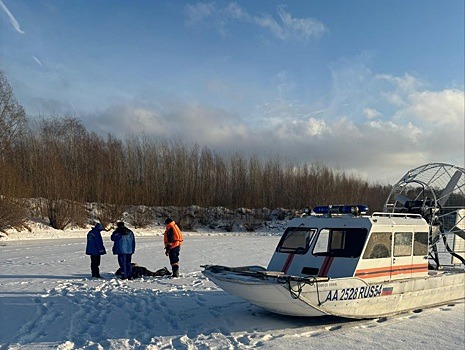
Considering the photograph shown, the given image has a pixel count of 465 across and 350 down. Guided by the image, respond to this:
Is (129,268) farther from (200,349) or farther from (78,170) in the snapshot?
(78,170)

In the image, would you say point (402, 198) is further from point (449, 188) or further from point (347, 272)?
point (347, 272)

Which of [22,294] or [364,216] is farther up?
[364,216]

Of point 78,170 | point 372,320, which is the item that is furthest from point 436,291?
point 78,170

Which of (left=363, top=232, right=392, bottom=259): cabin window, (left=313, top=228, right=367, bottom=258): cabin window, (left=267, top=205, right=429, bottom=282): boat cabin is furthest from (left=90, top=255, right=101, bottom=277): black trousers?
(left=363, top=232, right=392, bottom=259): cabin window

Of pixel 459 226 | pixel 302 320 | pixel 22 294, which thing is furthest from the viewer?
pixel 459 226

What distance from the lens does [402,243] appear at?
9.33 meters

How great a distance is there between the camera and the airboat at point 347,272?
24.9 ft

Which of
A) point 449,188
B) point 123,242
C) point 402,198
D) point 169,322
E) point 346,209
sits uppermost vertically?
point 449,188

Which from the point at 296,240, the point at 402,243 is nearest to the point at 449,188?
the point at 402,243

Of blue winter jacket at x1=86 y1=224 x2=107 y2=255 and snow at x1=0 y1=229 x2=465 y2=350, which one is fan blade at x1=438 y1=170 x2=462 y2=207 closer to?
snow at x1=0 y1=229 x2=465 y2=350

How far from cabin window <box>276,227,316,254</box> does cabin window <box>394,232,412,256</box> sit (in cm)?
169

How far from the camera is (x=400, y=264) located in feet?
30.2

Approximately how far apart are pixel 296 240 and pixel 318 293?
6.07 feet

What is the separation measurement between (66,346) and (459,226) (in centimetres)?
972
